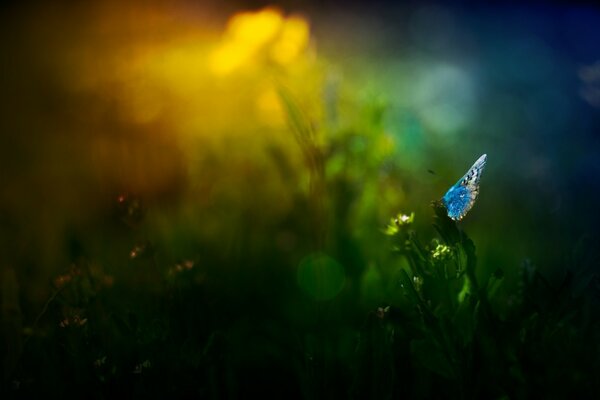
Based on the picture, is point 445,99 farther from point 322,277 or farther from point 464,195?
point 464,195

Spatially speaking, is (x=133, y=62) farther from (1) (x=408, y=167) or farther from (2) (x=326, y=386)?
(2) (x=326, y=386)

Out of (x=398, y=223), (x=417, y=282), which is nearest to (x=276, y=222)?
(x=398, y=223)

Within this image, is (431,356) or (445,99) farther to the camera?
(445,99)

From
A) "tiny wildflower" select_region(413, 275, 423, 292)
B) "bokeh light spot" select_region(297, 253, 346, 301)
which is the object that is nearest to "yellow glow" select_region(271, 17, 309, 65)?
"bokeh light spot" select_region(297, 253, 346, 301)

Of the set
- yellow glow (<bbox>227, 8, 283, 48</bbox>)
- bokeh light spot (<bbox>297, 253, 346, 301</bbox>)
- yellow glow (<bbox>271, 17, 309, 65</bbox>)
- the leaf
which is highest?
yellow glow (<bbox>227, 8, 283, 48</bbox>)

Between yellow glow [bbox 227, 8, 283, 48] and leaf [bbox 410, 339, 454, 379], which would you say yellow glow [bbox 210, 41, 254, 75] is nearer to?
yellow glow [bbox 227, 8, 283, 48]

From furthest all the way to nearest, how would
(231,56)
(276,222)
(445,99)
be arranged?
(445,99), (231,56), (276,222)

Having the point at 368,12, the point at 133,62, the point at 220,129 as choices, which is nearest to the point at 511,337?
the point at 220,129
